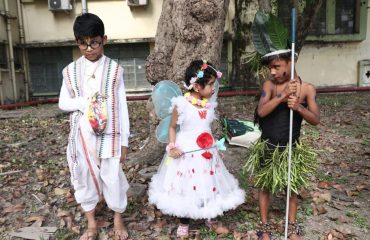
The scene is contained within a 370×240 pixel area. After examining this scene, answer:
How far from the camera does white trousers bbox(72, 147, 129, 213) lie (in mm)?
3283

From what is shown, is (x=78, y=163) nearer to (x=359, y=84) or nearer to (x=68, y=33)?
(x=68, y=33)

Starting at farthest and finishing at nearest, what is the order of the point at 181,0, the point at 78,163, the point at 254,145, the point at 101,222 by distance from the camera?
1. the point at 181,0
2. the point at 101,222
3. the point at 254,145
4. the point at 78,163

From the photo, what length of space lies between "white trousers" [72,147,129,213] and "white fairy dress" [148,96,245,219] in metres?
0.42

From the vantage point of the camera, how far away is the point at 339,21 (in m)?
12.4

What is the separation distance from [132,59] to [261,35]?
30.5ft

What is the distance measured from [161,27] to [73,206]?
8.20 feet

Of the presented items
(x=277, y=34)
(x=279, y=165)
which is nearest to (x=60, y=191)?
(x=279, y=165)

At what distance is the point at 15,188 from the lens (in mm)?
4574

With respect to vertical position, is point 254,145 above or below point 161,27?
below

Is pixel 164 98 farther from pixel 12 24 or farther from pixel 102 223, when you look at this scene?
pixel 12 24

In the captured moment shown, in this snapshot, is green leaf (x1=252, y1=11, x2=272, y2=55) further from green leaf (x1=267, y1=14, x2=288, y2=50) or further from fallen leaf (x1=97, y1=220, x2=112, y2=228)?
fallen leaf (x1=97, y1=220, x2=112, y2=228)

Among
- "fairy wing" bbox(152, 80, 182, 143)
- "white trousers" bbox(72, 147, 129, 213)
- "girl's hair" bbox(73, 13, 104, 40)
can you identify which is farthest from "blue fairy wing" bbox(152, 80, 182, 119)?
"girl's hair" bbox(73, 13, 104, 40)

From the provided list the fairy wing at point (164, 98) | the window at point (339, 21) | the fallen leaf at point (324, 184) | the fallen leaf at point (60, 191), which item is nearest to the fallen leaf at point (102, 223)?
the fallen leaf at point (60, 191)

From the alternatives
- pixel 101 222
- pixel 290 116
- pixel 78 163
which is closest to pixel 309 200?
pixel 290 116
